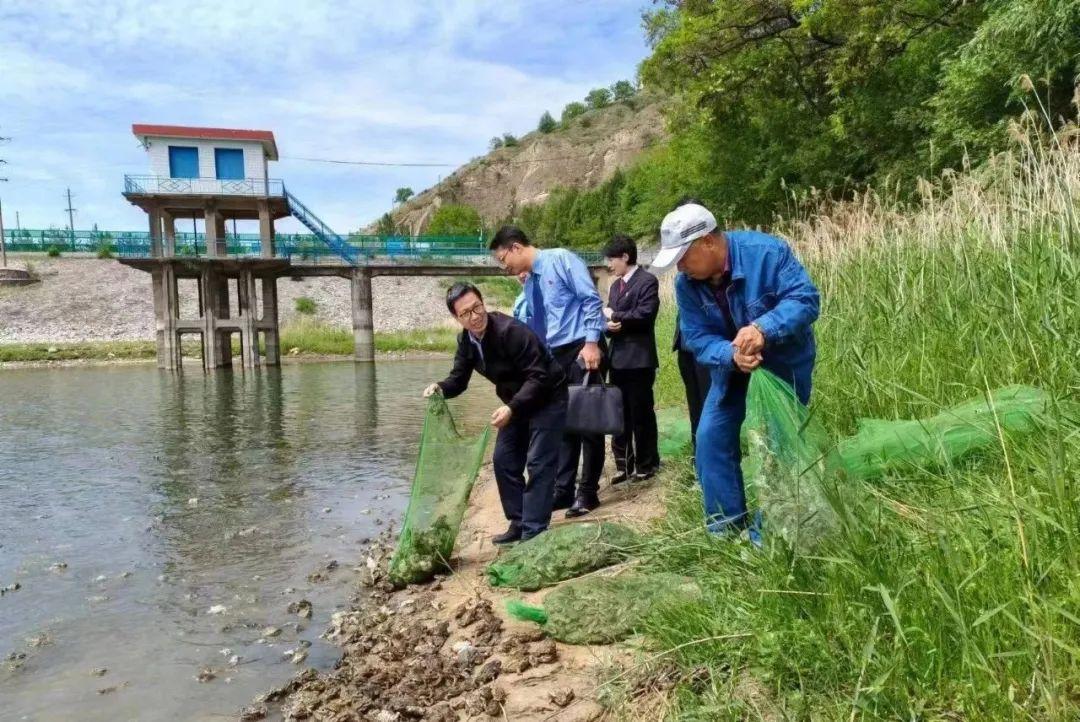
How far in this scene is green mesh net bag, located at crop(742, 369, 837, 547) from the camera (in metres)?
2.53

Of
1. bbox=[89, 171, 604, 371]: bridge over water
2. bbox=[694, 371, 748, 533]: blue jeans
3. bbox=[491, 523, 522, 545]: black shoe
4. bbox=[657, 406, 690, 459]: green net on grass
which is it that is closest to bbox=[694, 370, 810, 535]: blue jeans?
bbox=[694, 371, 748, 533]: blue jeans

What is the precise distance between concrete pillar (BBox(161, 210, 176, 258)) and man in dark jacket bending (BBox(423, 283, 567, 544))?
28.3 metres

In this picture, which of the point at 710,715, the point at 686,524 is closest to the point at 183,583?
the point at 686,524

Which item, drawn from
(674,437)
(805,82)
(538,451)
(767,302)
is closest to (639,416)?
(674,437)

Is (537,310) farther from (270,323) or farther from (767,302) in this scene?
(270,323)

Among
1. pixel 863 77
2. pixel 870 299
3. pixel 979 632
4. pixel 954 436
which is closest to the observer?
pixel 979 632

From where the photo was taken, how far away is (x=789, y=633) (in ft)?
7.31

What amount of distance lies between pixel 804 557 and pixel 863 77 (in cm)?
2009

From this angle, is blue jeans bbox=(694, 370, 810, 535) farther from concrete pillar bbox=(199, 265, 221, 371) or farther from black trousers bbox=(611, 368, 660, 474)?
concrete pillar bbox=(199, 265, 221, 371)

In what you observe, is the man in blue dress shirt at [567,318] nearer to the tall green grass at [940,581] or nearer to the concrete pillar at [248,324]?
the tall green grass at [940,581]

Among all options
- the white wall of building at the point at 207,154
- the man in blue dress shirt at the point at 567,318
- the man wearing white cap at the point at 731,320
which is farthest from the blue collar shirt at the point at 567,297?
the white wall of building at the point at 207,154

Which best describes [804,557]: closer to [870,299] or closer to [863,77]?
[870,299]

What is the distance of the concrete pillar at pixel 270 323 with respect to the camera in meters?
32.4

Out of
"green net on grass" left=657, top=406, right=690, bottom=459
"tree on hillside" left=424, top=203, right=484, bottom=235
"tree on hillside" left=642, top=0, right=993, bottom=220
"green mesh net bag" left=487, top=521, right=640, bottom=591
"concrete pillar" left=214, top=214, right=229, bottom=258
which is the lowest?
"green mesh net bag" left=487, top=521, right=640, bottom=591
